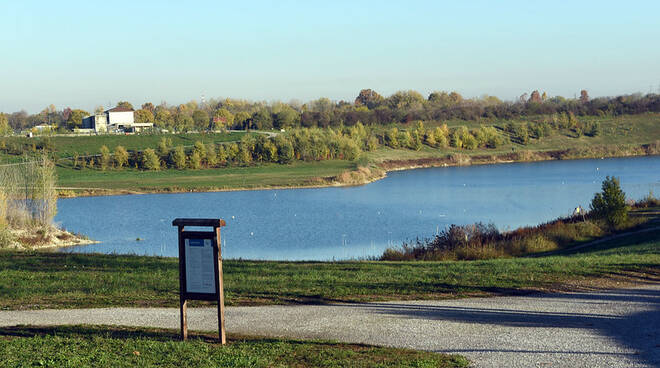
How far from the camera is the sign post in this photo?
11.8 m

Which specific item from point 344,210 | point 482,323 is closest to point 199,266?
point 482,323

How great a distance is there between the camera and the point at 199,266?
11953 mm

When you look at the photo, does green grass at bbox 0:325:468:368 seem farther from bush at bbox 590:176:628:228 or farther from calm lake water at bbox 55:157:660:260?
bush at bbox 590:176:628:228

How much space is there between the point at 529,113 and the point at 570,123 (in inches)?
684

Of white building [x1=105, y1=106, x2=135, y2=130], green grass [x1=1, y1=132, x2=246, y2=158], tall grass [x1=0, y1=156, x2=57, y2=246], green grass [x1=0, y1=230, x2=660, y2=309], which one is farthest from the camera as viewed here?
white building [x1=105, y1=106, x2=135, y2=130]

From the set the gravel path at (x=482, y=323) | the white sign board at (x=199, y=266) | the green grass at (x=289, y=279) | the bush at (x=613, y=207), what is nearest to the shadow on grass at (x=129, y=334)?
the gravel path at (x=482, y=323)

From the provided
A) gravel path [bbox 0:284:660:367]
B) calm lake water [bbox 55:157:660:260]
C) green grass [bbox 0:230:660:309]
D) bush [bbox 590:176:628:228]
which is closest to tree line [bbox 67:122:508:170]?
calm lake water [bbox 55:157:660:260]

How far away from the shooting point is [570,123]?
5477 inches

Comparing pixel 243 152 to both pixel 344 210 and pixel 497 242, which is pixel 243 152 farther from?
pixel 497 242

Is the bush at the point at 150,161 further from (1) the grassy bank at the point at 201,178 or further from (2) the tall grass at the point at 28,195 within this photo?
(2) the tall grass at the point at 28,195

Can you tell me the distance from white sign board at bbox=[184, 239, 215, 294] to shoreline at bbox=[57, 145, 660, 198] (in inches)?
2862

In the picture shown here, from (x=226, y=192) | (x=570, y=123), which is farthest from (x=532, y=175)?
(x=570, y=123)

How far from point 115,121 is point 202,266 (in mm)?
162855

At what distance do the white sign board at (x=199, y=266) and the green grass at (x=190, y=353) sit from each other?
853 mm
